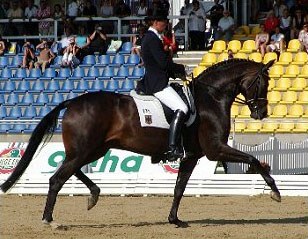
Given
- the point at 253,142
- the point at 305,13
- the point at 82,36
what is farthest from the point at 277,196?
the point at 82,36

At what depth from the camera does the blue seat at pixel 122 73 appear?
1082 inches

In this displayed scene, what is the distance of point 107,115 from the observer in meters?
13.5

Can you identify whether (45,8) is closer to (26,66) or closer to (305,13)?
(26,66)

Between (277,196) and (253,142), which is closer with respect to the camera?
(277,196)

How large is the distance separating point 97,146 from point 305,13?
1505 cm

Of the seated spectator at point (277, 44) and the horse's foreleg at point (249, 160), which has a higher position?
the seated spectator at point (277, 44)

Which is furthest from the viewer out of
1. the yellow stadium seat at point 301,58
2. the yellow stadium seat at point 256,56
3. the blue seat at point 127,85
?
the blue seat at point 127,85

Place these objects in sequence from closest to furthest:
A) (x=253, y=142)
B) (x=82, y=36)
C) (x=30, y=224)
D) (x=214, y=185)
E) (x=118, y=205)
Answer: (x=30, y=224) → (x=118, y=205) → (x=214, y=185) → (x=253, y=142) → (x=82, y=36)

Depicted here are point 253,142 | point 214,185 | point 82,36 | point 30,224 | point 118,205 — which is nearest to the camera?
point 30,224

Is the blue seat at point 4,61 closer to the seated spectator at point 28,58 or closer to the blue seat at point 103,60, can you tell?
the seated spectator at point 28,58

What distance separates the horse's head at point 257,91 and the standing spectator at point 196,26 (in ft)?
46.3

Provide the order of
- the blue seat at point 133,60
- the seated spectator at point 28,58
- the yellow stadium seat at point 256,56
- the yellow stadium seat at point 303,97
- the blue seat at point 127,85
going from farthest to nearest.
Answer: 1. the seated spectator at point 28,58
2. the blue seat at point 133,60
3. the blue seat at point 127,85
4. the yellow stadium seat at point 256,56
5. the yellow stadium seat at point 303,97

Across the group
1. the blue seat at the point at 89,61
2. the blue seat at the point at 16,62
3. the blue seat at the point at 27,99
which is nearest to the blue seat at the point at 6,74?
the blue seat at the point at 16,62

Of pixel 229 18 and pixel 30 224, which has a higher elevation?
pixel 229 18
